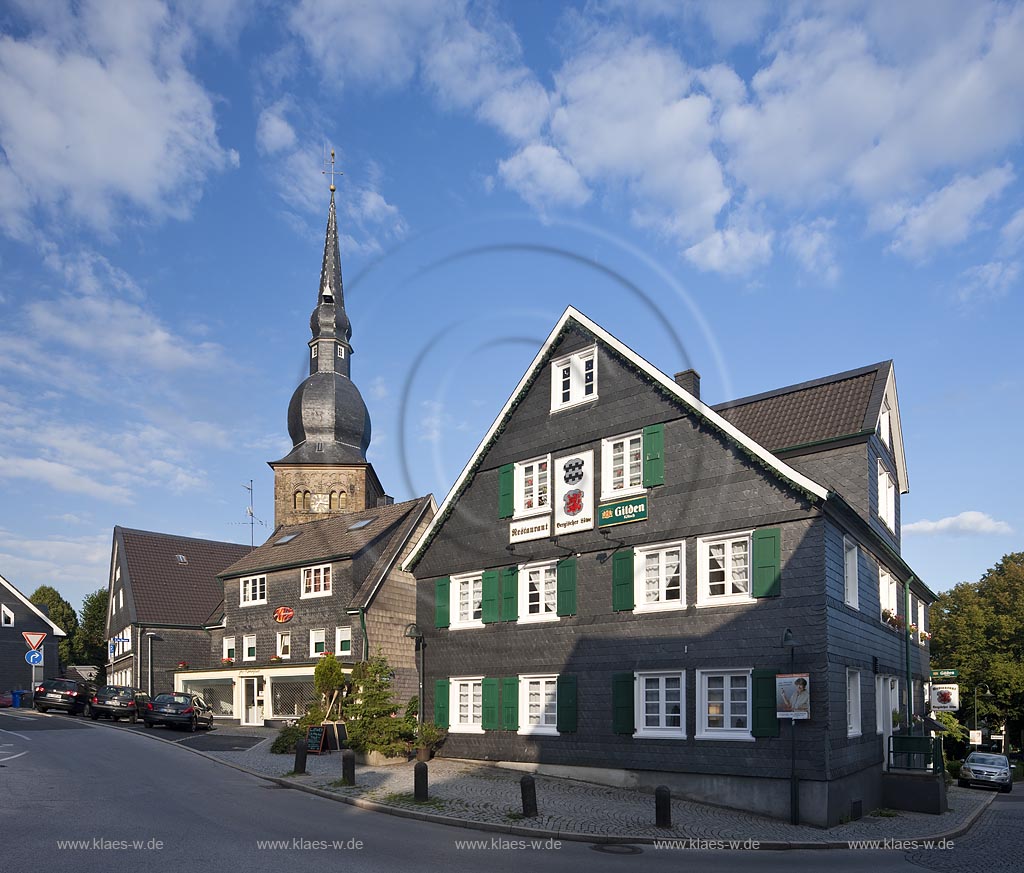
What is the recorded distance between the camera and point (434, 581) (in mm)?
31203

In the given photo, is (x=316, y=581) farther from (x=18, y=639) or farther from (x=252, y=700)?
(x=18, y=639)

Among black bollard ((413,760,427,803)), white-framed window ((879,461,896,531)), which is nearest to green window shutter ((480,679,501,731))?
black bollard ((413,760,427,803))

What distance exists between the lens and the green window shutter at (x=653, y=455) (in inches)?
993

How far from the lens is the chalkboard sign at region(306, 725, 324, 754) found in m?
29.4

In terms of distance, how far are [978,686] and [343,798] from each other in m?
52.5

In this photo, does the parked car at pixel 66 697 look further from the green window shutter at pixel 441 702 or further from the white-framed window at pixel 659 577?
the white-framed window at pixel 659 577

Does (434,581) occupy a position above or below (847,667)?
above

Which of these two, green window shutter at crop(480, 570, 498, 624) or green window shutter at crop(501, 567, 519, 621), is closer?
green window shutter at crop(501, 567, 519, 621)

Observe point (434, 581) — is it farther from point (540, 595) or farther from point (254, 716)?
point (254, 716)

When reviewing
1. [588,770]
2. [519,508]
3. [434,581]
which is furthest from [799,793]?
[434,581]

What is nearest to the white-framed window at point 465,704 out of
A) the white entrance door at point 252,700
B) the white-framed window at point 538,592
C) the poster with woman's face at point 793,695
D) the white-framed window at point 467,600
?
the white-framed window at point 467,600

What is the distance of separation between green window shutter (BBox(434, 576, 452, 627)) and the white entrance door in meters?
18.9

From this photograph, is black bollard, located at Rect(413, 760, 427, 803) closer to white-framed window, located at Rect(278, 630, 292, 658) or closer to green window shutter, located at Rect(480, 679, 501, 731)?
green window shutter, located at Rect(480, 679, 501, 731)

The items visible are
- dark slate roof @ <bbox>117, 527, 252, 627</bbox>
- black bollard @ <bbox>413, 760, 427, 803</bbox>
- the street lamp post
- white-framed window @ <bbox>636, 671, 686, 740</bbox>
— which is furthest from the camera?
dark slate roof @ <bbox>117, 527, 252, 627</bbox>
